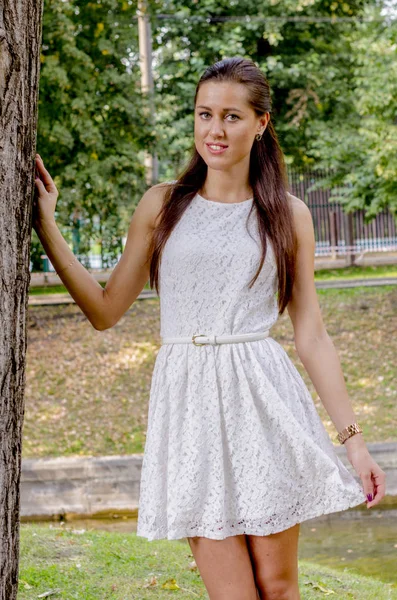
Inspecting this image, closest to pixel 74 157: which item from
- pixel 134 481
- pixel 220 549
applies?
pixel 134 481

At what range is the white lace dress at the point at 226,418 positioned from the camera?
2721 millimetres

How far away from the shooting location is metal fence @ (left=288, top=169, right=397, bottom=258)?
2234 cm

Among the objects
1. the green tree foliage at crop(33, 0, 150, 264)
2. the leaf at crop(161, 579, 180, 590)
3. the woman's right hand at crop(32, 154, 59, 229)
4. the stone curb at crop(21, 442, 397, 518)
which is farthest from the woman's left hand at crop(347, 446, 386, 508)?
the green tree foliage at crop(33, 0, 150, 264)

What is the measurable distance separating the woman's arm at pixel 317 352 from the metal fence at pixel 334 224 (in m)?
19.1

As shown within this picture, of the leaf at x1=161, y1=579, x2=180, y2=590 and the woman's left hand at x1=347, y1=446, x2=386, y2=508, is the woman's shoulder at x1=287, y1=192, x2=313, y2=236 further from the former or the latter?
the leaf at x1=161, y1=579, x2=180, y2=590

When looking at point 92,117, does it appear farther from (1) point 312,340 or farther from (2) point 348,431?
(2) point 348,431

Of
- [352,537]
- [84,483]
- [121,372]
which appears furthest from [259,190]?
[121,372]

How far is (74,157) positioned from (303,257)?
9.31m

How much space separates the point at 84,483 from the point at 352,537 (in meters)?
2.33

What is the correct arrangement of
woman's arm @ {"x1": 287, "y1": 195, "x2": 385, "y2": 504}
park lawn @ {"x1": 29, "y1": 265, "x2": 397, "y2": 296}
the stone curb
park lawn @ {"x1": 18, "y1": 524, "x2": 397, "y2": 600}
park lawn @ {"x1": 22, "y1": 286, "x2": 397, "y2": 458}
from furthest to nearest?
park lawn @ {"x1": 29, "y1": 265, "x2": 397, "y2": 296}, park lawn @ {"x1": 22, "y1": 286, "x2": 397, "y2": 458}, the stone curb, park lawn @ {"x1": 18, "y1": 524, "x2": 397, "y2": 600}, woman's arm @ {"x1": 287, "y1": 195, "x2": 385, "y2": 504}

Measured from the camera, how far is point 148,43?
16031mm

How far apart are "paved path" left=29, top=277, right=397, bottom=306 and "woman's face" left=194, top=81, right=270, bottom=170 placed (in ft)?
39.0

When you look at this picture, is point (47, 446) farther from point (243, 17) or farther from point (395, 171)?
point (243, 17)

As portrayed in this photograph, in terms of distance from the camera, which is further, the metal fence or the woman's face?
the metal fence
